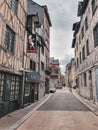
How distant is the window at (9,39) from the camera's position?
29.2 ft

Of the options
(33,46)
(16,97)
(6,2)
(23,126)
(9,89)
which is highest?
(6,2)

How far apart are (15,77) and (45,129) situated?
16.6 feet

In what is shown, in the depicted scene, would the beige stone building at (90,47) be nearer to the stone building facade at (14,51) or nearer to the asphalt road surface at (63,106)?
the asphalt road surface at (63,106)

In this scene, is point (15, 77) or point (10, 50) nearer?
point (10, 50)

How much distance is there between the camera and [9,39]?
30.6 feet

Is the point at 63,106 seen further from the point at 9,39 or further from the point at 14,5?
the point at 14,5

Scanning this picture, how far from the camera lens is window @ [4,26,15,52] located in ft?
29.2

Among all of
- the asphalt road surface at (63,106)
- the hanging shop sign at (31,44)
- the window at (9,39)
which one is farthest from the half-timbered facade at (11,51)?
the asphalt road surface at (63,106)

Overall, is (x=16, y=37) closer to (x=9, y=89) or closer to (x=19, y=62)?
(x=19, y=62)

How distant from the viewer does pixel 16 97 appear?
34.3 ft

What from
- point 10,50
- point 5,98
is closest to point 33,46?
point 10,50

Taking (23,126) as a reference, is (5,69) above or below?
above

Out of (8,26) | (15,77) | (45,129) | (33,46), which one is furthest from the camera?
(33,46)

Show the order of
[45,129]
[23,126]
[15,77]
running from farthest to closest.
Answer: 1. [15,77]
2. [23,126]
3. [45,129]
